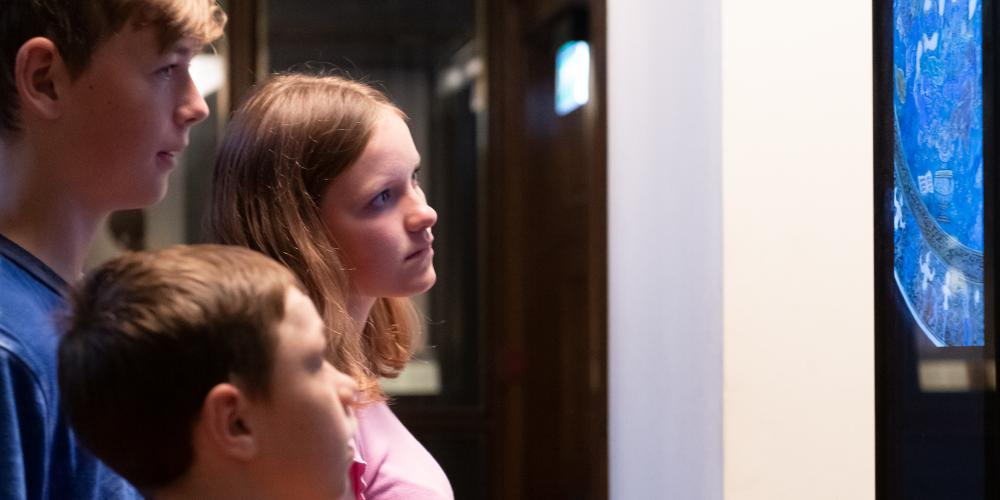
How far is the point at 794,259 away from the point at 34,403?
188 cm

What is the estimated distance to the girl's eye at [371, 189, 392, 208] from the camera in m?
1.44

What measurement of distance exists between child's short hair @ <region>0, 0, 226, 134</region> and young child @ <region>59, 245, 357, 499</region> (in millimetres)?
227

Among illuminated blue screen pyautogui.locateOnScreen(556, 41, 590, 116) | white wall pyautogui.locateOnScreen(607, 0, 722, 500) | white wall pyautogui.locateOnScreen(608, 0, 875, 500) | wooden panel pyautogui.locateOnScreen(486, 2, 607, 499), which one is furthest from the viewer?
wooden panel pyautogui.locateOnScreen(486, 2, 607, 499)

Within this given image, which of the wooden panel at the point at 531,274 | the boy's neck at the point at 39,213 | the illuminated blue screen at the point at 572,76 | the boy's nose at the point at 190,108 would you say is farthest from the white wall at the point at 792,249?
the wooden panel at the point at 531,274

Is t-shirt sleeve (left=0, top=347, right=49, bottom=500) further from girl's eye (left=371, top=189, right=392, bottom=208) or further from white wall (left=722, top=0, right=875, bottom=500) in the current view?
white wall (left=722, top=0, right=875, bottom=500)

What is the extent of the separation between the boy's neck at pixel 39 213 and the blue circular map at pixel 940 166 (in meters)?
1.46

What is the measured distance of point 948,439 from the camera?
2162 mm

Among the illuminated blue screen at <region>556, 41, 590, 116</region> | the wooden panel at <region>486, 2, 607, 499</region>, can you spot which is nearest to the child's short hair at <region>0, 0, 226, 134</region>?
the illuminated blue screen at <region>556, 41, 590, 116</region>

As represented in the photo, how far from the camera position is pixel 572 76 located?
496 centimetres

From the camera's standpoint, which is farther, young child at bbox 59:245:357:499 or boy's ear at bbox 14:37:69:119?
boy's ear at bbox 14:37:69:119

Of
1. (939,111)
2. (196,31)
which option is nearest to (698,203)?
(939,111)

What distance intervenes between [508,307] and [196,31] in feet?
13.9

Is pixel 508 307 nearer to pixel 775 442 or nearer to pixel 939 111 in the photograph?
pixel 775 442

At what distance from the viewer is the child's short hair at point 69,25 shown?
3.69 ft
